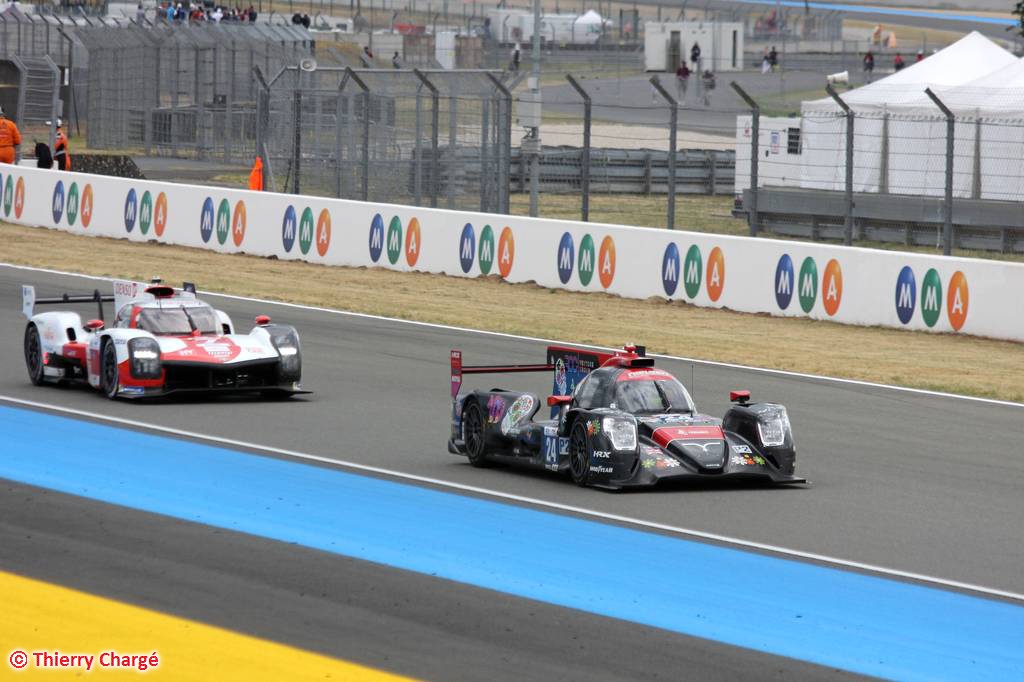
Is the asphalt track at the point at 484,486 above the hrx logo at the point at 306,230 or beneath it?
beneath

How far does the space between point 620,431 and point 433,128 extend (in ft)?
56.6

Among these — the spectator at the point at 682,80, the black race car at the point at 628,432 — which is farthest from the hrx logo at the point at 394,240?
the spectator at the point at 682,80

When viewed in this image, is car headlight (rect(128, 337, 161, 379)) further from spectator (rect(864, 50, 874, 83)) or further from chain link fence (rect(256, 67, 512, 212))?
spectator (rect(864, 50, 874, 83))

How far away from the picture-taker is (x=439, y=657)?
24.8 feet

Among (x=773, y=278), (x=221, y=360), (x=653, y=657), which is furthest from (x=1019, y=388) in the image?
(x=653, y=657)

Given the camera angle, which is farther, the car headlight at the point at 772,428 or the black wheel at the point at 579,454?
the car headlight at the point at 772,428

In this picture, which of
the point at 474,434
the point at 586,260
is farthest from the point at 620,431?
the point at 586,260

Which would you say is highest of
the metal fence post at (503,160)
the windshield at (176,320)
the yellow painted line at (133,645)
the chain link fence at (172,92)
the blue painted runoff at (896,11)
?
the blue painted runoff at (896,11)

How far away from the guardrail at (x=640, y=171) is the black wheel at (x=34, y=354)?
24.1 meters

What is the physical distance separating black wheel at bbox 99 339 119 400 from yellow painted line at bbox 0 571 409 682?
19.9 feet

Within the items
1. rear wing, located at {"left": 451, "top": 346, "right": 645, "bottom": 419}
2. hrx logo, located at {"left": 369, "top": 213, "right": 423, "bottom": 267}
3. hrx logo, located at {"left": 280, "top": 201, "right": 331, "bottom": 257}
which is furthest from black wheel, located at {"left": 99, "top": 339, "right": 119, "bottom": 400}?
hrx logo, located at {"left": 280, "top": 201, "right": 331, "bottom": 257}

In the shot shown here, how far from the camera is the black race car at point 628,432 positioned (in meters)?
11.3

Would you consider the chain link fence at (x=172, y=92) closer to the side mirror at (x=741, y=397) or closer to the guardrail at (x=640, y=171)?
the guardrail at (x=640, y=171)

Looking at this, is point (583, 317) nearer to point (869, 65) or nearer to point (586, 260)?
point (586, 260)
